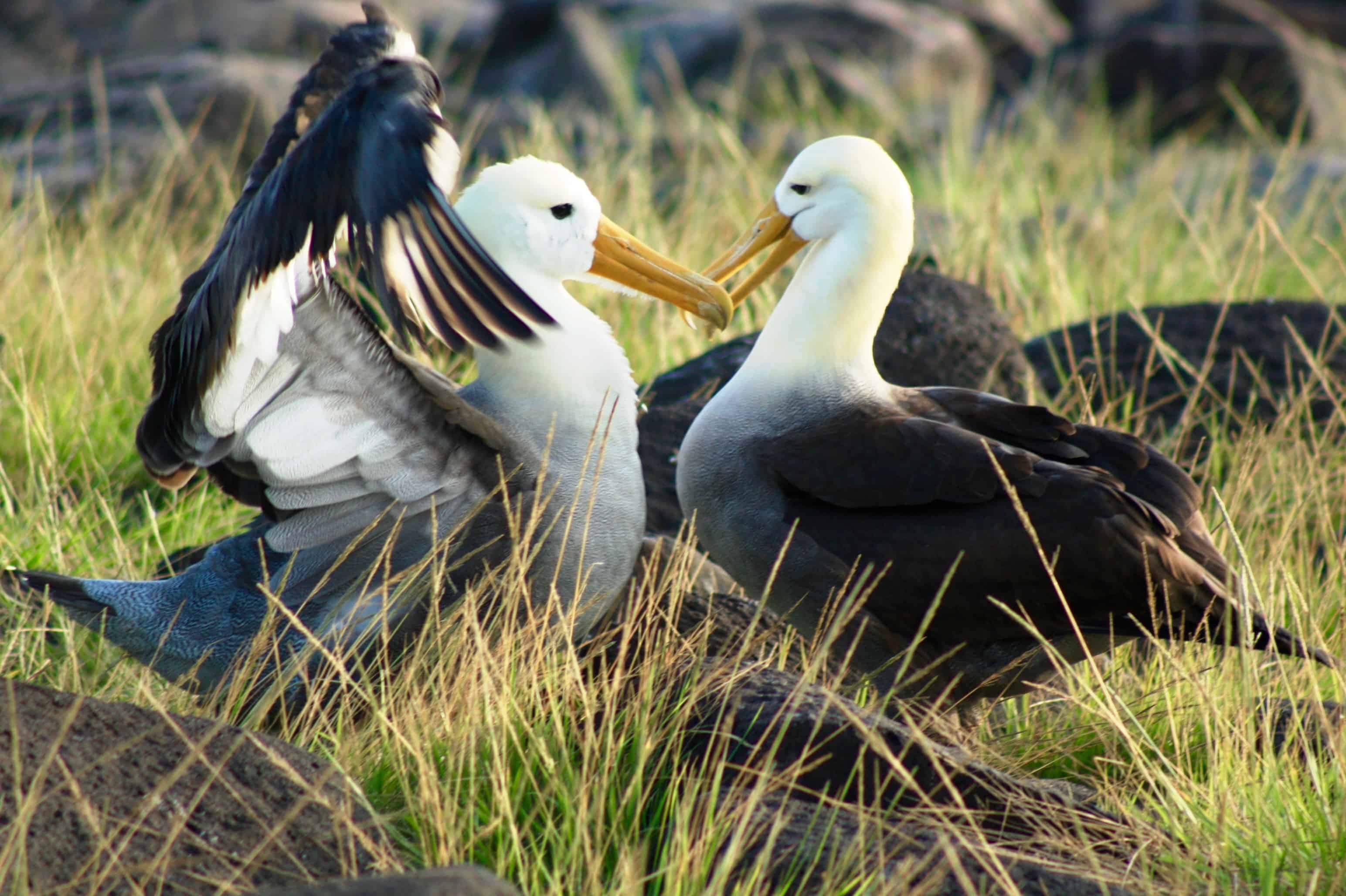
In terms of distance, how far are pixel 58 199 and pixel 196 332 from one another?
5.68m

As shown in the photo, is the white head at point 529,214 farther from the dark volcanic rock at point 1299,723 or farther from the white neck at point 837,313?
the dark volcanic rock at point 1299,723

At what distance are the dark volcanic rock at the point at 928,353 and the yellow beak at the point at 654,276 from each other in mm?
973

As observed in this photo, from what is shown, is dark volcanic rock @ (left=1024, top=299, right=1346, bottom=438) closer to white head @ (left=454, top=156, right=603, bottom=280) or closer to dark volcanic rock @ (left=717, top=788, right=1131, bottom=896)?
white head @ (left=454, top=156, right=603, bottom=280)

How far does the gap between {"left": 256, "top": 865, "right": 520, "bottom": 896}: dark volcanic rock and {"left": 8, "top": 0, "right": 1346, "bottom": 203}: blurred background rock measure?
7.64 m

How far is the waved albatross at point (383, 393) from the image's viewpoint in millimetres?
2729

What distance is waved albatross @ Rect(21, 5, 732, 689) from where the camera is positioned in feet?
8.95

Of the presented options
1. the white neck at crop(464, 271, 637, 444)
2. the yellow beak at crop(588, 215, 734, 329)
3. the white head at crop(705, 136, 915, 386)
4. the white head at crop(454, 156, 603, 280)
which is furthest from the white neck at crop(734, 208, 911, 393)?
the white head at crop(454, 156, 603, 280)

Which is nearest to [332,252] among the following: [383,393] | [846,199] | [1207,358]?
[383,393]

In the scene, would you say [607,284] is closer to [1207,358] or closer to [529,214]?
[529,214]

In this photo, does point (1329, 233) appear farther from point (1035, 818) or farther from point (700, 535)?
point (1035, 818)

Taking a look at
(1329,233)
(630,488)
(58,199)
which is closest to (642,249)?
(630,488)

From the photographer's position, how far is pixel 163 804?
227cm

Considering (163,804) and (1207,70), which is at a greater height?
(163,804)

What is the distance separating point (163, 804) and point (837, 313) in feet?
7.09
